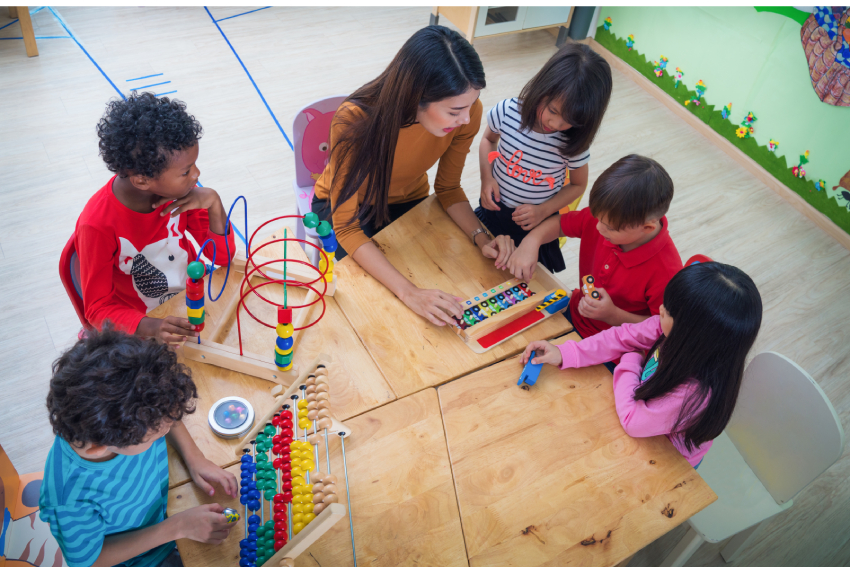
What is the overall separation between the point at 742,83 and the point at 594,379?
288cm

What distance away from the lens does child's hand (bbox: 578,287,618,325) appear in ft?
5.14

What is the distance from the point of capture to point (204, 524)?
1.03m

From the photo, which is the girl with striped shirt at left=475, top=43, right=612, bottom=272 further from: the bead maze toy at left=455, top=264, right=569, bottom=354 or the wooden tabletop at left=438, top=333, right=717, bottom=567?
the wooden tabletop at left=438, top=333, right=717, bottom=567

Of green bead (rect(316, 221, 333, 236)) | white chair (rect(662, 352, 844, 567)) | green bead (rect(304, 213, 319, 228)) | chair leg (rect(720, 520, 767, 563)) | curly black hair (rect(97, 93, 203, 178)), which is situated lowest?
chair leg (rect(720, 520, 767, 563))

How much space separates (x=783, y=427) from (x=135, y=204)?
1.72m

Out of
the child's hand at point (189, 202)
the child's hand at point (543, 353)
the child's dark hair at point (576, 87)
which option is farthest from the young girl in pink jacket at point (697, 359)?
the child's hand at point (189, 202)

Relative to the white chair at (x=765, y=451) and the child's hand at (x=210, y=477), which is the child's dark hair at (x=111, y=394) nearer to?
the child's hand at (x=210, y=477)

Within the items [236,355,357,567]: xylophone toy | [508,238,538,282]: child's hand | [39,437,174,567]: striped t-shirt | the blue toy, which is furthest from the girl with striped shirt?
[39,437,174,567]: striped t-shirt

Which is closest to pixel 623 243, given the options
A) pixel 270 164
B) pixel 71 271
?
pixel 71 271

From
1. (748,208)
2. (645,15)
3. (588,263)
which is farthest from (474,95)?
(645,15)

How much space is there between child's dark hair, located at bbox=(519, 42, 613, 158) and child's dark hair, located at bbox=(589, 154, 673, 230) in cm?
18

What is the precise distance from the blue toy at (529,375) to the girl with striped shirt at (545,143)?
59cm

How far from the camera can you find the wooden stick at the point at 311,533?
36.3 inches

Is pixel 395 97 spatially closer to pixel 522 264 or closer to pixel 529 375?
pixel 522 264
